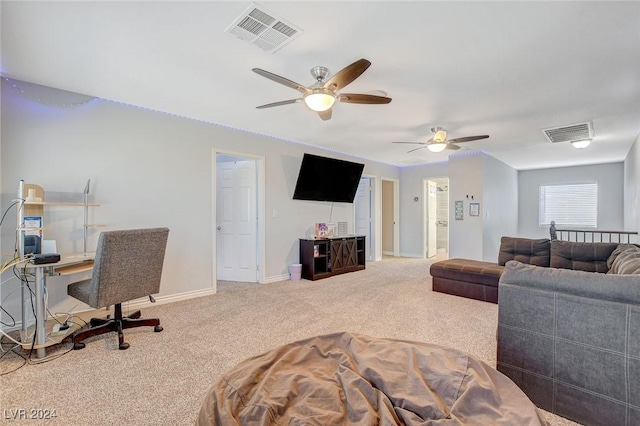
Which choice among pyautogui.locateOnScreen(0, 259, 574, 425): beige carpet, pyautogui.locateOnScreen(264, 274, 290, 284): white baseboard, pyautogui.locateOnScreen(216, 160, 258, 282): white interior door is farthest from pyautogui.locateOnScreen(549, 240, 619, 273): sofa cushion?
pyautogui.locateOnScreen(216, 160, 258, 282): white interior door

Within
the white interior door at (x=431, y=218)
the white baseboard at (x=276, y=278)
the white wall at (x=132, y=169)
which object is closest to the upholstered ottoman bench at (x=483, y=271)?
the white baseboard at (x=276, y=278)

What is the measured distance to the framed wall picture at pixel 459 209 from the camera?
6.37 m

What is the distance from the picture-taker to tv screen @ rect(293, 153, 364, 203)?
533cm

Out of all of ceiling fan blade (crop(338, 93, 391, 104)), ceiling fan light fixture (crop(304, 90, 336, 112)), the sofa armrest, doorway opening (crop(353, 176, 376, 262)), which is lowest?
the sofa armrest

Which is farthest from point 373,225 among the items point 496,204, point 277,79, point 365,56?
point 277,79

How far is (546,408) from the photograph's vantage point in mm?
1694

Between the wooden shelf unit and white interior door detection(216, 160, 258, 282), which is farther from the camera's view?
white interior door detection(216, 160, 258, 282)

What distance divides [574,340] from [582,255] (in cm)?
257

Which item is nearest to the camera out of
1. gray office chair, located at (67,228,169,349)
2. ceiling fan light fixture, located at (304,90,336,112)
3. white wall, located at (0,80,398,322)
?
gray office chair, located at (67,228,169,349)

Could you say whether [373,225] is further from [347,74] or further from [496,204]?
[347,74]

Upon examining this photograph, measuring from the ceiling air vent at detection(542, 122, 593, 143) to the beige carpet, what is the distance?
2.87 meters

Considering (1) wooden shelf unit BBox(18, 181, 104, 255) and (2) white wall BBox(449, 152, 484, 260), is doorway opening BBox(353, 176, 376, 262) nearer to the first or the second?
(2) white wall BBox(449, 152, 484, 260)

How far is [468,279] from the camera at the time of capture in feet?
12.9

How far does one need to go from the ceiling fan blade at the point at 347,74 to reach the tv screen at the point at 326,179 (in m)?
2.73
